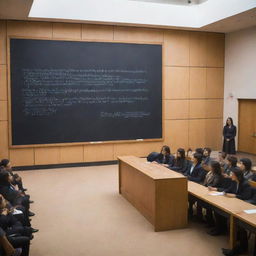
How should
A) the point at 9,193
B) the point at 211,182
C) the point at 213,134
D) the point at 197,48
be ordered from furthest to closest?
the point at 213,134 → the point at 197,48 → the point at 211,182 → the point at 9,193

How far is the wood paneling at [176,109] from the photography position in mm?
12680

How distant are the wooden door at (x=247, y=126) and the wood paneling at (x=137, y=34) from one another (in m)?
3.80

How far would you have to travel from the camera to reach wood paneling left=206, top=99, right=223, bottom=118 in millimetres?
13331

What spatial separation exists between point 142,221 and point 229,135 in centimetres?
678

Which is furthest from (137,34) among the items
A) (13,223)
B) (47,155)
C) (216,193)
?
(13,223)

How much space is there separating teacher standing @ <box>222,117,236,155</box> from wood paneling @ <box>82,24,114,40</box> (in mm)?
4936

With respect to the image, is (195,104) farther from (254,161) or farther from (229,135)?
(254,161)

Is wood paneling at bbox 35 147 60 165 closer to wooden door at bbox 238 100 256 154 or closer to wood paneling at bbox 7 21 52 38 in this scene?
wood paneling at bbox 7 21 52 38

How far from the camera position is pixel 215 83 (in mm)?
13383

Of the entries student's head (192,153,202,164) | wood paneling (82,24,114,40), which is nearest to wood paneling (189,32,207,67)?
wood paneling (82,24,114,40)

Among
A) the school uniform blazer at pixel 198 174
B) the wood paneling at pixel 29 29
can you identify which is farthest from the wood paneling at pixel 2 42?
the school uniform blazer at pixel 198 174

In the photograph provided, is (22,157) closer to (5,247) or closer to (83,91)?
(83,91)

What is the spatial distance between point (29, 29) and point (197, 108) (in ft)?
20.7

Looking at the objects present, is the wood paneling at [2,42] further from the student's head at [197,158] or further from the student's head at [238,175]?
the student's head at [238,175]
